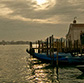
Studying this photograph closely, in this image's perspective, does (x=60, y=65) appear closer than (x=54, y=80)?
No

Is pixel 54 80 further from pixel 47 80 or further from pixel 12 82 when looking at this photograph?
pixel 12 82

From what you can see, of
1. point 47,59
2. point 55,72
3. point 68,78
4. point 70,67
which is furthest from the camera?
point 47,59

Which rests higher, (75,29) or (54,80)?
(75,29)

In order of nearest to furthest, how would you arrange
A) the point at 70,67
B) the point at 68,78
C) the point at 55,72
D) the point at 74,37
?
the point at 68,78 < the point at 55,72 < the point at 70,67 < the point at 74,37

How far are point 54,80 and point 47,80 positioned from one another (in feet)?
2.40

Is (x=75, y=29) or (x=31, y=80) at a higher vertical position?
(x=75, y=29)

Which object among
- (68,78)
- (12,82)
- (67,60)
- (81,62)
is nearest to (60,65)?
(67,60)

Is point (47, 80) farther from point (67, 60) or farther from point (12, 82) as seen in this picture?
point (67, 60)

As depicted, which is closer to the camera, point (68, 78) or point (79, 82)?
point (79, 82)

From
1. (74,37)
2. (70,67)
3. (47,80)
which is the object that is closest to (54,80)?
(47,80)

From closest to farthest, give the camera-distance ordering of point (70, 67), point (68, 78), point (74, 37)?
point (68, 78) → point (70, 67) → point (74, 37)

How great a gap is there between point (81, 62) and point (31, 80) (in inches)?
414

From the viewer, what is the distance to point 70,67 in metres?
25.2

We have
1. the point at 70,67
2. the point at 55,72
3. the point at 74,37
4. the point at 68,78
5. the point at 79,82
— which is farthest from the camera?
the point at 74,37
